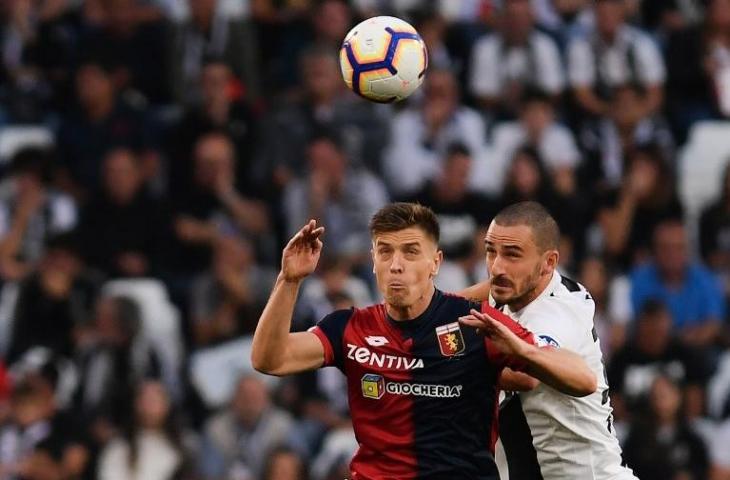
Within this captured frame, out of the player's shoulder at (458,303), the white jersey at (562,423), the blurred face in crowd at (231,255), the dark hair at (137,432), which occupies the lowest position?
the dark hair at (137,432)

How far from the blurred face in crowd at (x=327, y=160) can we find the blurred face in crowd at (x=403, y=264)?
6.60m

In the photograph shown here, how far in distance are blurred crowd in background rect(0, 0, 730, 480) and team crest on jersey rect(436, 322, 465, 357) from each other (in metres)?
5.29

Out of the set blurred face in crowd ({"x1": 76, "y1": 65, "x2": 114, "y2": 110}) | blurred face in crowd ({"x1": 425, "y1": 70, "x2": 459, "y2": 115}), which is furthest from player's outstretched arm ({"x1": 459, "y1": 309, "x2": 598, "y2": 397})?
blurred face in crowd ({"x1": 76, "y1": 65, "x2": 114, "y2": 110})

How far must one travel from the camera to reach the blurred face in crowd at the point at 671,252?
13.9m

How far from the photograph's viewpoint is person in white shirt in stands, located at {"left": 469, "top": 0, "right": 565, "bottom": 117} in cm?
1512

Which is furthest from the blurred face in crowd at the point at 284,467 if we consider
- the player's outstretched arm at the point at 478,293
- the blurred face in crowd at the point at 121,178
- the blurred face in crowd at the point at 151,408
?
the player's outstretched arm at the point at 478,293

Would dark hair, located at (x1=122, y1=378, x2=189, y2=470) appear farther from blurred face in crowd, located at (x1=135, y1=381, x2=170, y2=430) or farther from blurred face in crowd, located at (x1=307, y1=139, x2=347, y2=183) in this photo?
blurred face in crowd, located at (x1=307, y1=139, x2=347, y2=183)

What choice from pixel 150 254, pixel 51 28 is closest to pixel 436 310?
pixel 150 254

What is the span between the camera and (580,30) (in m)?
15.6

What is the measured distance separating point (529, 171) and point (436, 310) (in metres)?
6.83

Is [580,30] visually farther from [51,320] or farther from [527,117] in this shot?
[51,320]

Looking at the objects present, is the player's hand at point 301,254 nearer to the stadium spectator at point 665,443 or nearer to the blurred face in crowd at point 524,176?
the stadium spectator at point 665,443

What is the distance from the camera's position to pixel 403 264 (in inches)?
279

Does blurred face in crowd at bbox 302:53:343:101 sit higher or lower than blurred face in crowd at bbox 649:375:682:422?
higher
